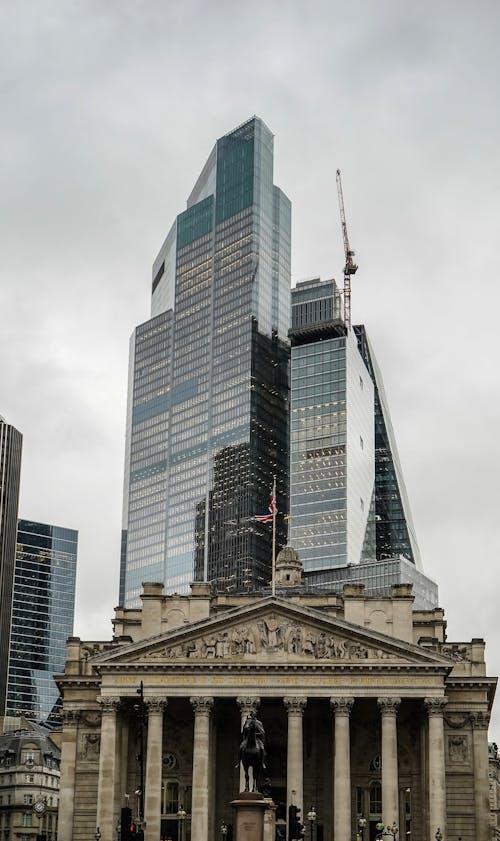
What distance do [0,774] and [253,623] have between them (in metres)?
62.0

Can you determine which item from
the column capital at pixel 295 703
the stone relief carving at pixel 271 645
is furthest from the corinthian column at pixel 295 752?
Result: the stone relief carving at pixel 271 645

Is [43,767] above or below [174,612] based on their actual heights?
below

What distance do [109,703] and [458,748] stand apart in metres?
28.7

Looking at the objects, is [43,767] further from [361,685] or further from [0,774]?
[361,685]

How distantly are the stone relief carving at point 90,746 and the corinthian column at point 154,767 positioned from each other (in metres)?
7.28

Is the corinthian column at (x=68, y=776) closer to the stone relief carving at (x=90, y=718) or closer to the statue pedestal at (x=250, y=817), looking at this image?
the stone relief carving at (x=90, y=718)

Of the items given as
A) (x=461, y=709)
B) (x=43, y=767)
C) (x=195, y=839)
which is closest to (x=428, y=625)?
(x=461, y=709)

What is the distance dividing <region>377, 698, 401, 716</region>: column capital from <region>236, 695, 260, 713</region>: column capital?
9.65 m

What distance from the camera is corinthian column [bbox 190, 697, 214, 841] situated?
103m

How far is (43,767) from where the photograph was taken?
158000 mm

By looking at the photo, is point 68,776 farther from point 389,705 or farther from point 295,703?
point 389,705

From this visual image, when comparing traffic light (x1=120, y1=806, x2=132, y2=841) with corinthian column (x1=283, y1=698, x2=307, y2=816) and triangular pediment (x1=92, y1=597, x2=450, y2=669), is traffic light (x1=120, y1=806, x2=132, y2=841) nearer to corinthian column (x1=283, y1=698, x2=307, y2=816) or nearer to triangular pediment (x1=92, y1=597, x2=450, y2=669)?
corinthian column (x1=283, y1=698, x2=307, y2=816)

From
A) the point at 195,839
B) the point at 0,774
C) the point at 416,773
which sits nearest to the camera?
the point at 195,839

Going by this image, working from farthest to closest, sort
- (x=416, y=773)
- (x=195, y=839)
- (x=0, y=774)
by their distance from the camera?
(x=0, y=774) → (x=416, y=773) → (x=195, y=839)
